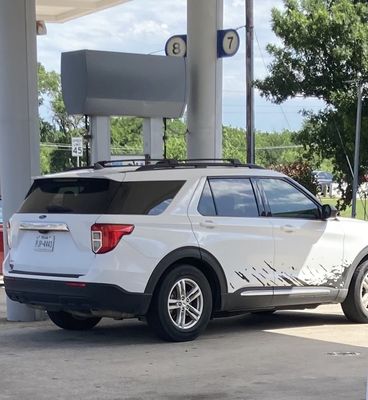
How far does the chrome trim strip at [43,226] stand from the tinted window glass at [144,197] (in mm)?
528

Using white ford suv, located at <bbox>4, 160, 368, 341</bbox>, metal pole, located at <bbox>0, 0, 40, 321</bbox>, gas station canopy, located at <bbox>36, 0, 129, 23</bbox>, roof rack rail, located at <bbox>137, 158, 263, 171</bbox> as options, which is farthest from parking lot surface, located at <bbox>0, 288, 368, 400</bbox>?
gas station canopy, located at <bbox>36, 0, 129, 23</bbox>

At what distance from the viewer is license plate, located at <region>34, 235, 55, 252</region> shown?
768 cm

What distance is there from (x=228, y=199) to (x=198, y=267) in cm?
85

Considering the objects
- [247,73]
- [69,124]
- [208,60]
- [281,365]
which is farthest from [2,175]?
[69,124]

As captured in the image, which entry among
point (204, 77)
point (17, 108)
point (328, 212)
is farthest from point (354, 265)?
point (17, 108)

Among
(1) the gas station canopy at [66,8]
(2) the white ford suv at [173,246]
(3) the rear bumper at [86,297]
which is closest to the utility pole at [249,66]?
(1) the gas station canopy at [66,8]

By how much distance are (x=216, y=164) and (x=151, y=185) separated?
3.58 feet

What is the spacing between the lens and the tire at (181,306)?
761 cm

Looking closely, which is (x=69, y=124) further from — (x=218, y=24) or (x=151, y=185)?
(x=151, y=185)

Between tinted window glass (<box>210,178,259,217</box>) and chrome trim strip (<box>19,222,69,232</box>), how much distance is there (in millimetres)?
1666

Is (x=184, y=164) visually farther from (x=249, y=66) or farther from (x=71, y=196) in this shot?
(x=249, y=66)

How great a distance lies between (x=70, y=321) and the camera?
28.6ft

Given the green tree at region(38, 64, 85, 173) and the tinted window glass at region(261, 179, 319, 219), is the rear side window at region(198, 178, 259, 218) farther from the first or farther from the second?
the green tree at region(38, 64, 85, 173)

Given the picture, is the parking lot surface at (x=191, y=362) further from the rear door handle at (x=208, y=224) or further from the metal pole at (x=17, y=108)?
the metal pole at (x=17, y=108)
